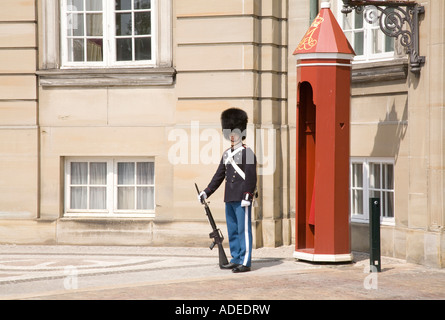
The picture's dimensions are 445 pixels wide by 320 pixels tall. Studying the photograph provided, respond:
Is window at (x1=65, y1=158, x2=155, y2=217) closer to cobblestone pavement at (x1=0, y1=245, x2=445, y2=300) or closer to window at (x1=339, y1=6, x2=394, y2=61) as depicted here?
cobblestone pavement at (x1=0, y1=245, x2=445, y2=300)

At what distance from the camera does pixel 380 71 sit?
1145cm

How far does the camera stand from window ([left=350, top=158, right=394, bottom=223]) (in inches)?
459

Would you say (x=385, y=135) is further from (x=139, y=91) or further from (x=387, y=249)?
(x=139, y=91)

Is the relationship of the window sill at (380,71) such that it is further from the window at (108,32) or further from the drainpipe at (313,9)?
the window at (108,32)

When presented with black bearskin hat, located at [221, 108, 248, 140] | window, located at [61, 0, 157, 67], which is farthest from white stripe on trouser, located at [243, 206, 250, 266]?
window, located at [61, 0, 157, 67]

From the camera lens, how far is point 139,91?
12.5 metres

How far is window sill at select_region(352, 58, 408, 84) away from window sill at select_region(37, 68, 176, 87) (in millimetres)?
2693

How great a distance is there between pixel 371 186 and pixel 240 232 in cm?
275

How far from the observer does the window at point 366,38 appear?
459 inches

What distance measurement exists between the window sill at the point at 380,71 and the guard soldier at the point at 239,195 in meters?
2.41

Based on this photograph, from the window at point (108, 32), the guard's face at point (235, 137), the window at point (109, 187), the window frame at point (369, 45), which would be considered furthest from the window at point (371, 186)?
the window at point (108, 32)

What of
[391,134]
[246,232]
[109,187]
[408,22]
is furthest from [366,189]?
[109,187]

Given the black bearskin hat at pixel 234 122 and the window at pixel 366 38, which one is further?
the window at pixel 366 38
